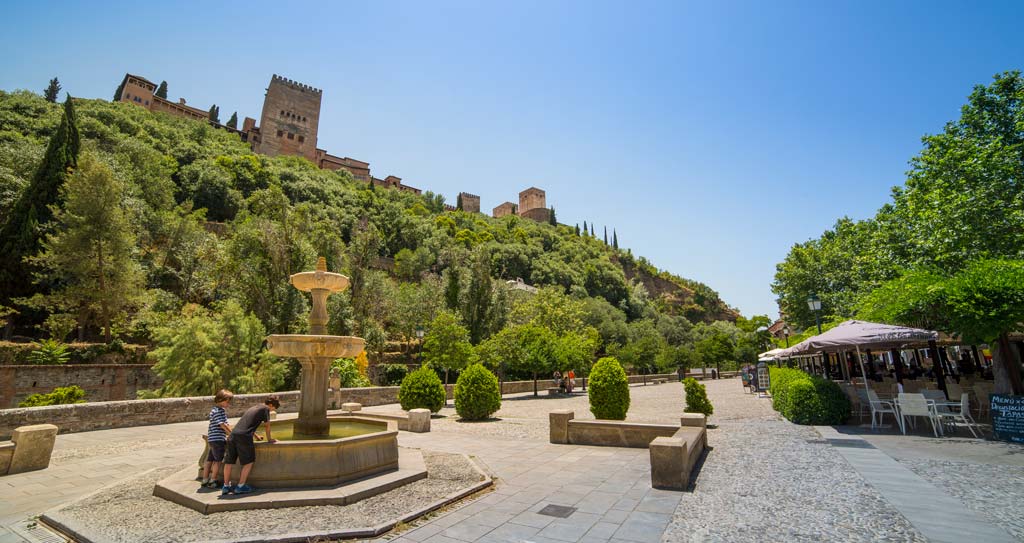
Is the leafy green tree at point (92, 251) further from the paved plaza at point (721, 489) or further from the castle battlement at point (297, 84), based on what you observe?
the castle battlement at point (297, 84)

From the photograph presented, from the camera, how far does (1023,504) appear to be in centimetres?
491

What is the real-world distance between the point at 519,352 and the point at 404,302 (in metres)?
17.5

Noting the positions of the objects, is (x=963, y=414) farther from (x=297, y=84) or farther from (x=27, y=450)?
(x=297, y=84)

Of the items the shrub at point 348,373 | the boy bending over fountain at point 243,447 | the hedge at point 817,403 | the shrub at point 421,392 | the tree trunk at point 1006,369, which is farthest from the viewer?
the shrub at point 348,373

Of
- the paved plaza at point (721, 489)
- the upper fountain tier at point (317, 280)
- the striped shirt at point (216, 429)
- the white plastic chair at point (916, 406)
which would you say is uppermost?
the upper fountain tier at point (317, 280)

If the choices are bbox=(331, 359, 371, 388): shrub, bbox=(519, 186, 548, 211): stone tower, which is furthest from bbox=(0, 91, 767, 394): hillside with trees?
bbox=(519, 186, 548, 211): stone tower

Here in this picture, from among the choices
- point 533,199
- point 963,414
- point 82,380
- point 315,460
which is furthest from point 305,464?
point 533,199

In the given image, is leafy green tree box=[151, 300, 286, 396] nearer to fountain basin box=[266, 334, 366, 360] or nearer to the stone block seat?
fountain basin box=[266, 334, 366, 360]

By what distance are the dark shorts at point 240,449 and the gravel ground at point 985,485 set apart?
842 cm

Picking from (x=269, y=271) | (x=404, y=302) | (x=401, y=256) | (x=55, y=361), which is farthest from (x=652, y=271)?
(x=55, y=361)

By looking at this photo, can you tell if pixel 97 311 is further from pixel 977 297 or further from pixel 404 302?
pixel 977 297

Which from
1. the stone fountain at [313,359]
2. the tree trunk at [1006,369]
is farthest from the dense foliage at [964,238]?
the stone fountain at [313,359]

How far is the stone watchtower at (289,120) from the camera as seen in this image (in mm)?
91562

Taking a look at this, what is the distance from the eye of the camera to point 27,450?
7246mm
